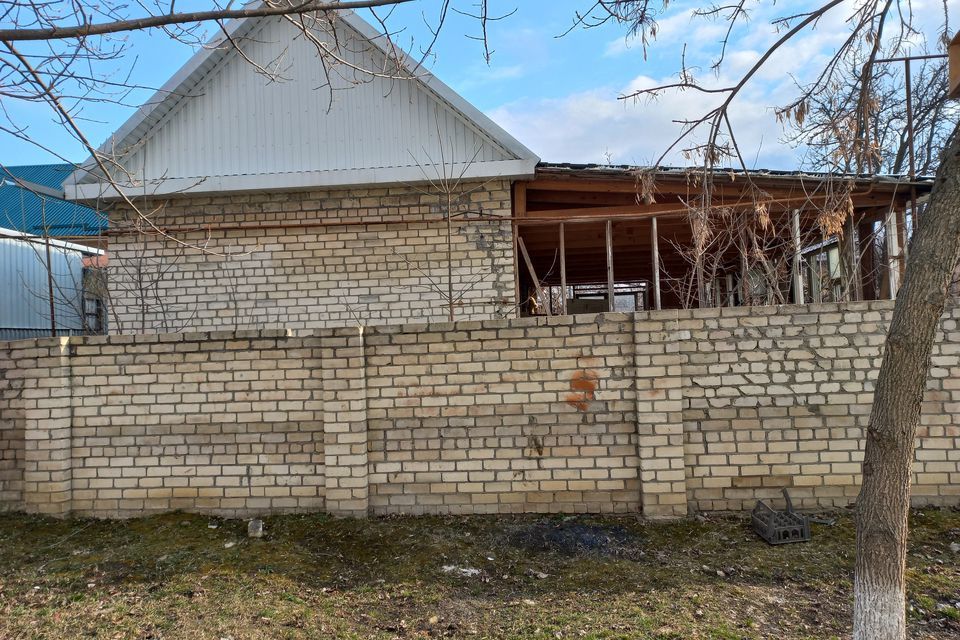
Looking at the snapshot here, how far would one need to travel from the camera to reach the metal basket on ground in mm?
4059

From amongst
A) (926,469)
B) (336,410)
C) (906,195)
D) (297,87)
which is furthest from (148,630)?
(906,195)

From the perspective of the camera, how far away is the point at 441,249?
6.77m

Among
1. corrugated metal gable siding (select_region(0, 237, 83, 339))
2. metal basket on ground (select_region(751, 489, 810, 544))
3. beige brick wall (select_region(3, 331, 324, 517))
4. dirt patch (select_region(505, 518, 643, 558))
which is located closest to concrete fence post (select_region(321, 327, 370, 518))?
beige brick wall (select_region(3, 331, 324, 517))

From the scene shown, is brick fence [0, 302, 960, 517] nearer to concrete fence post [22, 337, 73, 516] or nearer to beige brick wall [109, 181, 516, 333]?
concrete fence post [22, 337, 73, 516]

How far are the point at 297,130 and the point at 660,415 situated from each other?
5545mm

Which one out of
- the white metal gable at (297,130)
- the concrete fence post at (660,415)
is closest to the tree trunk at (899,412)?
the concrete fence post at (660,415)

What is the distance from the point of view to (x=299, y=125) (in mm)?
7000

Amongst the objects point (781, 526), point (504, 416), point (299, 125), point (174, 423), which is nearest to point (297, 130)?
point (299, 125)

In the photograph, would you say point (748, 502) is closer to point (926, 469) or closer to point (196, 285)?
point (926, 469)

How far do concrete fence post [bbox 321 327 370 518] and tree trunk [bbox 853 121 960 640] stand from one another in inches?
135

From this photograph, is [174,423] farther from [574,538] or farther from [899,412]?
[899,412]

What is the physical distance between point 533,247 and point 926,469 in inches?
223

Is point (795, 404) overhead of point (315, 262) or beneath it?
beneath

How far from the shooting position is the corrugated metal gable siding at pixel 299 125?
686 cm
